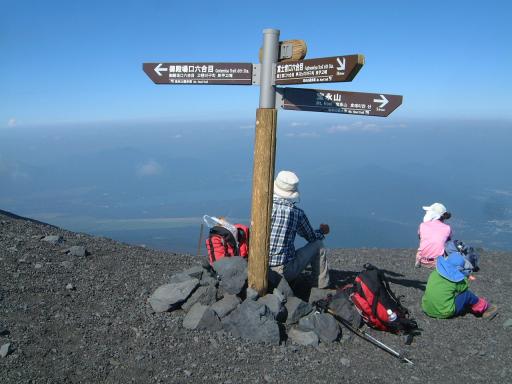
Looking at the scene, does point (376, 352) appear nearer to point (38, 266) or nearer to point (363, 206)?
point (38, 266)

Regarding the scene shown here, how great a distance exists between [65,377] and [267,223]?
2.56m

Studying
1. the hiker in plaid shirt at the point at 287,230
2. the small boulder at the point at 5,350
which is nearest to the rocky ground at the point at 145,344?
the small boulder at the point at 5,350

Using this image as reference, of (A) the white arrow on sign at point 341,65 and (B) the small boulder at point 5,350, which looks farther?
(A) the white arrow on sign at point 341,65

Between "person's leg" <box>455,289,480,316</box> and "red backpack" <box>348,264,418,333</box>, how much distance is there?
0.94 meters

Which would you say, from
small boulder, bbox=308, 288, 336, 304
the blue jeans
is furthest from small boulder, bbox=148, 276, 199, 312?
the blue jeans

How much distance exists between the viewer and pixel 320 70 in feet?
13.7

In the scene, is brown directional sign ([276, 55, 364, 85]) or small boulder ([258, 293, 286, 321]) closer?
brown directional sign ([276, 55, 364, 85])

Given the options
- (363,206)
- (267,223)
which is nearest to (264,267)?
(267,223)

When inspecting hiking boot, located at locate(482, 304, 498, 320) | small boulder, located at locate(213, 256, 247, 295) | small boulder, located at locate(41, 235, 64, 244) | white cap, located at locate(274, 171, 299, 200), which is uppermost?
white cap, located at locate(274, 171, 299, 200)

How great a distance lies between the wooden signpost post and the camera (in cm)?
448

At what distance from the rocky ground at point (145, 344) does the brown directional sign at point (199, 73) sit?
9.49 feet

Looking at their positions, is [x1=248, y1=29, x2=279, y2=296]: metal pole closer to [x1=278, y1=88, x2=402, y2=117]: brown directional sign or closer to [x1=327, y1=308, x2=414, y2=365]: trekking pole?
[x1=278, y1=88, x2=402, y2=117]: brown directional sign

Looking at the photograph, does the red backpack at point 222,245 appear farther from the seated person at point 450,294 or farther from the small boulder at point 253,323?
the seated person at point 450,294

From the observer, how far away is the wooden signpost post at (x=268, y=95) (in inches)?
176
